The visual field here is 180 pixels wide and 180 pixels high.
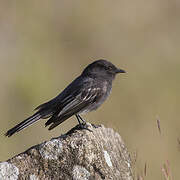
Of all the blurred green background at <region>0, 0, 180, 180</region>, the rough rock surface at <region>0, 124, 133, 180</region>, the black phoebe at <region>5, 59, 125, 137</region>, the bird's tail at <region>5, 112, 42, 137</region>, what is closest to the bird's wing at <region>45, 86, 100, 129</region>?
the black phoebe at <region>5, 59, 125, 137</region>

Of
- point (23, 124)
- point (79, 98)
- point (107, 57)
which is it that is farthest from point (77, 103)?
point (107, 57)

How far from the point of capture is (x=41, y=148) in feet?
18.9

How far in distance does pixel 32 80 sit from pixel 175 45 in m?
3.28

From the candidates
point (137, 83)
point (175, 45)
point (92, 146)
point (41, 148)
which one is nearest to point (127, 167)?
point (92, 146)

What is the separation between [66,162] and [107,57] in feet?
22.9

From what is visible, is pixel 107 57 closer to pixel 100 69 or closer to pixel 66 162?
pixel 100 69

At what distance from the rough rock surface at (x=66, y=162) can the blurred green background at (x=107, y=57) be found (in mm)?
3846

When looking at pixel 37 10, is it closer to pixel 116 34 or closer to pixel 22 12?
pixel 22 12

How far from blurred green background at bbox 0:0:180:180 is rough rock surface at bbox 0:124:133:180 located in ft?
12.6

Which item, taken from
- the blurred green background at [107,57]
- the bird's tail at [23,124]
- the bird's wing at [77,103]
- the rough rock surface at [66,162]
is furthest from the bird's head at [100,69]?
the rough rock surface at [66,162]

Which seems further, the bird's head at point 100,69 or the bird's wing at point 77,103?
the bird's head at point 100,69

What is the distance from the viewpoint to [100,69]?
9.30m

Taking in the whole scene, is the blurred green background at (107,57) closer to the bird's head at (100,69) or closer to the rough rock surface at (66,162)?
the bird's head at (100,69)

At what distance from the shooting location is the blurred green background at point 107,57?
34.5 ft
